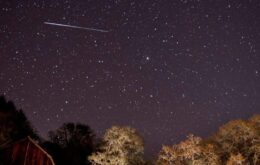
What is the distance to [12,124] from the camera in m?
40.9

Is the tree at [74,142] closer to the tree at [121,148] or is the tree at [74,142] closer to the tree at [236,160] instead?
the tree at [121,148]

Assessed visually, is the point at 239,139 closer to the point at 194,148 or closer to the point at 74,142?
the point at 194,148

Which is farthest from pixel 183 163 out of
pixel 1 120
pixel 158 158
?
pixel 1 120

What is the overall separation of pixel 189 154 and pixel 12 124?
22406 millimetres

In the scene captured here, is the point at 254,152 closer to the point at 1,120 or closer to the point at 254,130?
the point at 254,130

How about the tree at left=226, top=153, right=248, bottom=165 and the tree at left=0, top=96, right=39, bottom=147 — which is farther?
A: the tree at left=0, top=96, right=39, bottom=147

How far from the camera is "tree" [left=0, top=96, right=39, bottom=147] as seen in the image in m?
38.1

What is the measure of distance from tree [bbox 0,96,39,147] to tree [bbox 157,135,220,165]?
15.5 metres

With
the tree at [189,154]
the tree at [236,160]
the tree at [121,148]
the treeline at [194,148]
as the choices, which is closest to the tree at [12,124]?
the treeline at [194,148]

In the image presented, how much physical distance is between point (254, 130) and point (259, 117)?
11.3 ft

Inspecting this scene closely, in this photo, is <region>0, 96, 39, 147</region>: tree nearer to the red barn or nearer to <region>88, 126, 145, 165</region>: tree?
the red barn

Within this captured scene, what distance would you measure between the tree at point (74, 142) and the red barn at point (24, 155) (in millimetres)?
10177

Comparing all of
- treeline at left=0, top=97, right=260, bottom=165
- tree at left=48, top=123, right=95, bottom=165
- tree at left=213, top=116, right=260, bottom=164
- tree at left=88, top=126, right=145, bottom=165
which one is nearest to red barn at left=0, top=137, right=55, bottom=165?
treeline at left=0, top=97, right=260, bottom=165

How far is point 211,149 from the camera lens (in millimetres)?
30047
